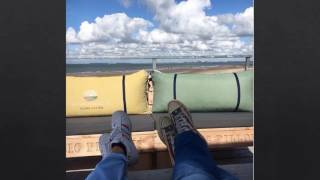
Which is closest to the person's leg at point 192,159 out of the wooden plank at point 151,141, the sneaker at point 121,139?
the sneaker at point 121,139

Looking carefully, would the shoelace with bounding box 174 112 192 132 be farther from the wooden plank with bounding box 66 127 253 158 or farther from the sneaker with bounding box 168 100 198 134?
the wooden plank with bounding box 66 127 253 158

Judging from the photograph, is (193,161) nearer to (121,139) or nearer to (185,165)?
(185,165)

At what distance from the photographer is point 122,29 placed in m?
15.6

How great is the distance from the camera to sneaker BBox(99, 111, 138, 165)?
1199 mm

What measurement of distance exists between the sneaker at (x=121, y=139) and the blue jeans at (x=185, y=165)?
9 centimetres

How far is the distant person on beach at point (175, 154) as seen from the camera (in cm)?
99

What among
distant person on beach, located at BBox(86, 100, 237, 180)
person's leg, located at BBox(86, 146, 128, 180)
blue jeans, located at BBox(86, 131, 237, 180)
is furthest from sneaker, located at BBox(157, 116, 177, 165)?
person's leg, located at BBox(86, 146, 128, 180)

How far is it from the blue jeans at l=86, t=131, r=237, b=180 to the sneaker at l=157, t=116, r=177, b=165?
0.10m

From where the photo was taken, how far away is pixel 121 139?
125 cm

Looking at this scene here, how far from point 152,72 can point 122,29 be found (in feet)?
43.6

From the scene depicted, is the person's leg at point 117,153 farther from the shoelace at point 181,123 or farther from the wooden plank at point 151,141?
the wooden plank at point 151,141
